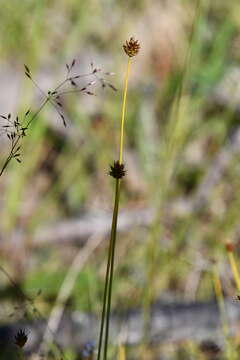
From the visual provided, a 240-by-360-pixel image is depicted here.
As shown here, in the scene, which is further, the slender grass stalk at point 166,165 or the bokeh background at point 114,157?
the bokeh background at point 114,157

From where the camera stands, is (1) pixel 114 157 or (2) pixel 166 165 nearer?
(2) pixel 166 165

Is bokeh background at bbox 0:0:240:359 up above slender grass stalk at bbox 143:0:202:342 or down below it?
above

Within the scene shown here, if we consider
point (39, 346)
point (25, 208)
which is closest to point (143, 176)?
point (25, 208)

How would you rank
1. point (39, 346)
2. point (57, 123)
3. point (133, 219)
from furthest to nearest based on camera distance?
point (57, 123)
point (133, 219)
point (39, 346)

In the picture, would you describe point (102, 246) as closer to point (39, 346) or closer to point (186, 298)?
point (186, 298)

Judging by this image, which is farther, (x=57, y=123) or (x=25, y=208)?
(x=57, y=123)

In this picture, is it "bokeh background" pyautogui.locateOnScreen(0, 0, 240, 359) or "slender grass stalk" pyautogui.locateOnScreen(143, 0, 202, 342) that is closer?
"slender grass stalk" pyautogui.locateOnScreen(143, 0, 202, 342)

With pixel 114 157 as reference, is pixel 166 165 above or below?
below

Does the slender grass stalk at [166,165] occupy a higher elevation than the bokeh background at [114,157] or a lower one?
lower
